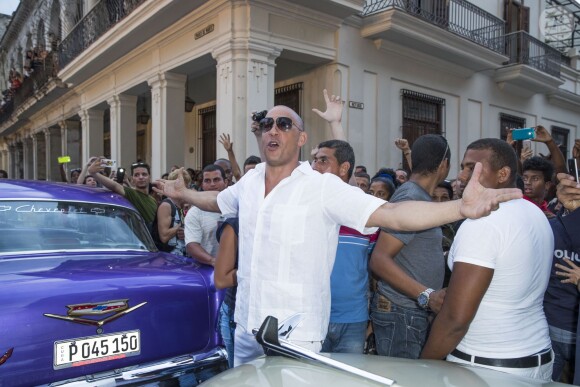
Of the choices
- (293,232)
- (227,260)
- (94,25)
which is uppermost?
(94,25)

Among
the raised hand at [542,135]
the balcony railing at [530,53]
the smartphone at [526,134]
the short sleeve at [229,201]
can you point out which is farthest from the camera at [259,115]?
the balcony railing at [530,53]

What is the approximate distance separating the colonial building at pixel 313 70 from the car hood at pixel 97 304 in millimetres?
5733

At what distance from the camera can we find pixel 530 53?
563 inches

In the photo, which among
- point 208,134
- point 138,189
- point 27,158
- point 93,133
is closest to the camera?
point 138,189

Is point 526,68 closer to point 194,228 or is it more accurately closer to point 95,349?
point 194,228

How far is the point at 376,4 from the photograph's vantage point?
10.4 m

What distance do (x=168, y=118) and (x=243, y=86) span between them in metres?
3.07

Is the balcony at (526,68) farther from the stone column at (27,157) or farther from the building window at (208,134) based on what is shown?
the stone column at (27,157)

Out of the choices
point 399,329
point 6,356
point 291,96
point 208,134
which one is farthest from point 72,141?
point 399,329

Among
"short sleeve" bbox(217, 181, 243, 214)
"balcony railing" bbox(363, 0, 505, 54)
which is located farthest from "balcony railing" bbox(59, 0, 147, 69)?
"short sleeve" bbox(217, 181, 243, 214)

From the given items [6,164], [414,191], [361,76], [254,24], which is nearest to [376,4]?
[361,76]

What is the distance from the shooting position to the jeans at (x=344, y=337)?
274 cm

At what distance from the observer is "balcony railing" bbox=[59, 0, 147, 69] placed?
1174 centimetres

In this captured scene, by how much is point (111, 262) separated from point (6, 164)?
34.5 meters
